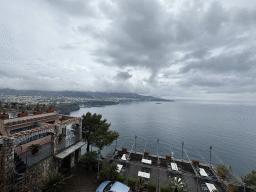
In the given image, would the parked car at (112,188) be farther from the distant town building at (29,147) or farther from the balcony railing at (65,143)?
the balcony railing at (65,143)

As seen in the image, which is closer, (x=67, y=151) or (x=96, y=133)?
(x=67, y=151)

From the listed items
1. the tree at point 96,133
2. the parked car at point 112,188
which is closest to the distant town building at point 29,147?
the tree at point 96,133

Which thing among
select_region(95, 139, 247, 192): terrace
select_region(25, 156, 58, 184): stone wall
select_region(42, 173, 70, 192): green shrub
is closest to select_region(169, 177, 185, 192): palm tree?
select_region(95, 139, 247, 192): terrace

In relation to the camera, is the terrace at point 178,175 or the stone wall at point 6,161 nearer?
the stone wall at point 6,161

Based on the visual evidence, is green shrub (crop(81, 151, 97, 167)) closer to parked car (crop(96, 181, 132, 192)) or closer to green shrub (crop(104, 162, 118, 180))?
green shrub (crop(104, 162, 118, 180))

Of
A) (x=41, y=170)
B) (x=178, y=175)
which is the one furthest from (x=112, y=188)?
(x=178, y=175)

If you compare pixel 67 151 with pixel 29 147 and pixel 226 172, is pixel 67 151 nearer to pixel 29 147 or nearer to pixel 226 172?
pixel 29 147

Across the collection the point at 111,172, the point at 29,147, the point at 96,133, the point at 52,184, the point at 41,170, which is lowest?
the point at 111,172

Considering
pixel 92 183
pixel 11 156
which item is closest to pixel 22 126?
pixel 11 156

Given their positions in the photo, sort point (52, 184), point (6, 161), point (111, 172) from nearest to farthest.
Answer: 1. point (6, 161)
2. point (52, 184)
3. point (111, 172)

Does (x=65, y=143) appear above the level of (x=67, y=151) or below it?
above
